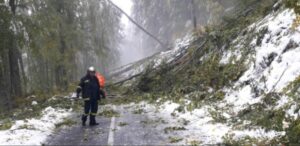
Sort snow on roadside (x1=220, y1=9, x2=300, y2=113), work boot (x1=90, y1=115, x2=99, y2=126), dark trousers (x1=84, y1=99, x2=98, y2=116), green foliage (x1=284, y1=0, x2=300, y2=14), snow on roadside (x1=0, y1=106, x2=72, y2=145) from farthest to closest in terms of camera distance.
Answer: dark trousers (x1=84, y1=99, x2=98, y2=116) → work boot (x1=90, y1=115, x2=99, y2=126) → snow on roadside (x1=220, y1=9, x2=300, y2=113) → snow on roadside (x1=0, y1=106, x2=72, y2=145) → green foliage (x1=284, y1=0, x2=300, y2=14)

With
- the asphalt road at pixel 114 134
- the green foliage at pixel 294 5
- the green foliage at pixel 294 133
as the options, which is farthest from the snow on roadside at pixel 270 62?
the green foliage at pixel 294 5

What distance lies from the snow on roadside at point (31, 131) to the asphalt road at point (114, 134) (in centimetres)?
32

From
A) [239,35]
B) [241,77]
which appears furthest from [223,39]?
[241,77]

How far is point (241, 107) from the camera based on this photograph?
12.5m

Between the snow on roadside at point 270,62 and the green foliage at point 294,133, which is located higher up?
the snow on roadside at point 270,62

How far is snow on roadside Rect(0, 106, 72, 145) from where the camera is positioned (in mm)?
10508

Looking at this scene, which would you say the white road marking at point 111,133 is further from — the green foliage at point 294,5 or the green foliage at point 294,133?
the green foliage at point 294,5

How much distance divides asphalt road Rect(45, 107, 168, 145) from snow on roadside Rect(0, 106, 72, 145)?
1.06ft

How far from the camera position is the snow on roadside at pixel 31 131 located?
10.5 m

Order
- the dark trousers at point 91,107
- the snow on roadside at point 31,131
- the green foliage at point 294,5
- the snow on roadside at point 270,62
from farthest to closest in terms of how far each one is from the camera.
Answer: the dark trousers at point 91,107 → the snow on roadside at point 270,62 → the snow on roadside at point 31,131 → the green foliage at point 294,5

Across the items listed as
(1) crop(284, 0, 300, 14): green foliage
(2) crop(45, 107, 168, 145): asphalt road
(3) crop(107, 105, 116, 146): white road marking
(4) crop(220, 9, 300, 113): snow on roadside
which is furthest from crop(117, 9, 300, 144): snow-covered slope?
(1) crop(284, 0, 300, 14): green foliage

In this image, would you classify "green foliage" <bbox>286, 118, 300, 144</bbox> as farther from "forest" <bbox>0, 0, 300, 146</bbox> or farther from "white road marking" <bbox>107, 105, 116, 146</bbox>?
"white road marking" <bbox>107, 105, 116, 146</bbox>

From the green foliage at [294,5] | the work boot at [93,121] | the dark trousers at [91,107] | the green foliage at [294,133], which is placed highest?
the green foliage at [294,5]

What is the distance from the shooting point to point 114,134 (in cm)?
1136
